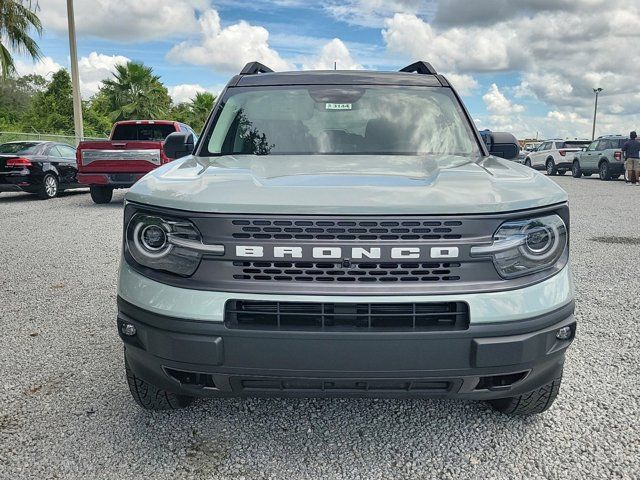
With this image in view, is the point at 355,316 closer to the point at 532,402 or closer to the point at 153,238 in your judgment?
the point at 153,238

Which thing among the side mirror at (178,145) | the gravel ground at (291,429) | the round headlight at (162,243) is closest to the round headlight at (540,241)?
the gravel ground at (291,429)

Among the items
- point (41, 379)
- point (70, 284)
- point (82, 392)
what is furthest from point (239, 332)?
point (70, 284)

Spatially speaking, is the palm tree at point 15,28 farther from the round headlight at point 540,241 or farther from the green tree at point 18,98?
the green tree at point 18,98

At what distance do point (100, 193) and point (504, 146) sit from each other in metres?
10.9

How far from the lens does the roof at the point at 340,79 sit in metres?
3.78

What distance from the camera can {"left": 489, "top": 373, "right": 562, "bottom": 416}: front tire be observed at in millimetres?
2636

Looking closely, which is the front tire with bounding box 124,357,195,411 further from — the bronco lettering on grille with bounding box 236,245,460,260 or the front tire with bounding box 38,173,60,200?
the front tire with bounding box 38,173,60,200

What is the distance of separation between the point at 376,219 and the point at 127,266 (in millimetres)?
1042

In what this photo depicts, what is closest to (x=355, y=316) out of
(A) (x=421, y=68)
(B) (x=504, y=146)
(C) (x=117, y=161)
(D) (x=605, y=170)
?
(B) (x=504, y=146)

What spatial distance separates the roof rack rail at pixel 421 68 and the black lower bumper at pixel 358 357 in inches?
92.9

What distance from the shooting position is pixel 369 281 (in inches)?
83.7

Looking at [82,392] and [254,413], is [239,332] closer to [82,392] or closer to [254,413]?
[254,413]

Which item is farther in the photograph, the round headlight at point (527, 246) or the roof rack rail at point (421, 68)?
the roof rack rail at point (421, 68)

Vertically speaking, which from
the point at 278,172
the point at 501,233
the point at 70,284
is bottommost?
the point at 70,284
